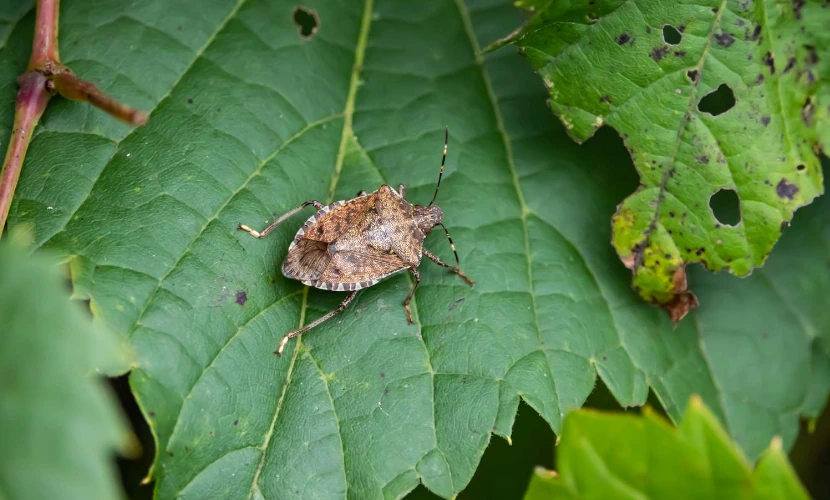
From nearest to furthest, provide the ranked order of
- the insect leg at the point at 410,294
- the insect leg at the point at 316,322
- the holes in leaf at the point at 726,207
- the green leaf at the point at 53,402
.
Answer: the green leaf at the point at 53,402, the insect leg at the point at 316,322, the insect leg at the point at 410,294, the holes in leaf at the point at 726,207

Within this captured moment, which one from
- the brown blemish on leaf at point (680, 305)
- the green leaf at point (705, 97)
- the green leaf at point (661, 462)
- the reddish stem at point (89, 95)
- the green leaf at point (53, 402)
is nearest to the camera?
the green leaf at point (53, 402)

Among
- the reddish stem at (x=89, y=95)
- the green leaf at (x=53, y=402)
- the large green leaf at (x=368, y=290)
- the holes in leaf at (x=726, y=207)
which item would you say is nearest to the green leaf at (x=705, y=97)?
the holes in leaf at (x=726, y=207)

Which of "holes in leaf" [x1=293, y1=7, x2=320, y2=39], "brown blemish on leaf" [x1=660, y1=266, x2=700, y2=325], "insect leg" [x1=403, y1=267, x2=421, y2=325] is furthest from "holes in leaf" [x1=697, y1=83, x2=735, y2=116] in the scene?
"holes in leaf" [x1=293, y1=7, x2=320, y2=39]

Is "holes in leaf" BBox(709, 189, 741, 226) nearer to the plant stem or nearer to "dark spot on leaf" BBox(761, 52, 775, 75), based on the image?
"dark spot on leaf" BBox(761, 52, 775, 75)

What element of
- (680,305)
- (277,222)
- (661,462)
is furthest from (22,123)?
(680,305)

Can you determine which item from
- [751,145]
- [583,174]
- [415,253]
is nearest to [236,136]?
[415,253]

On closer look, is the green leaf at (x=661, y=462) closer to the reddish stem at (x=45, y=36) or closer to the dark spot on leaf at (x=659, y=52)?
the dark spot on leaf at (x=659, y=52)

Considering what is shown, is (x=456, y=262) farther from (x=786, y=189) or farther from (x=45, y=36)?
(x=45, y=36)

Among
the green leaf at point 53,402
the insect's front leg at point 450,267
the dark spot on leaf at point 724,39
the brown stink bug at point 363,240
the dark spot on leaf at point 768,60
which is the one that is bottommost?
the insect's front leg at point 450,267

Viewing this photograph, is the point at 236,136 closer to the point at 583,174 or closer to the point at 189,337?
the point at 189,337
